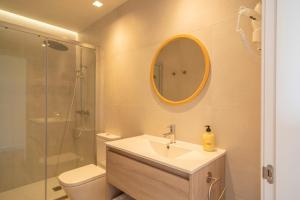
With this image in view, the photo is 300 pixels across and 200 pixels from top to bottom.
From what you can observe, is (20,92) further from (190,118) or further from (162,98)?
(190,118)

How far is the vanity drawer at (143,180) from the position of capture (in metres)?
1.06

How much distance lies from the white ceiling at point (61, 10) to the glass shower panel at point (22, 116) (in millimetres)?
385

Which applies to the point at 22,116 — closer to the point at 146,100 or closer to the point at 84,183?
the point at 84,183

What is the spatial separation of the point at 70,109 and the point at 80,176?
4.14 ft

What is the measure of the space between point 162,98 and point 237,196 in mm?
1024

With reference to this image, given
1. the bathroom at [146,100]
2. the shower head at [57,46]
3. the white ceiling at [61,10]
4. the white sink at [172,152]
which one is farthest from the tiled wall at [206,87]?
the shower head at [57,46]

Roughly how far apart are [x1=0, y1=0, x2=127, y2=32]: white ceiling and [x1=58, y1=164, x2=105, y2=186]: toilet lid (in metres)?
2.11

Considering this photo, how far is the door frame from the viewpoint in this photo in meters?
0.68

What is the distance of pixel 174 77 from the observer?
5.59ft

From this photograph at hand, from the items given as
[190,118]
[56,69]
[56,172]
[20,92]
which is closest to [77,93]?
[56,69]

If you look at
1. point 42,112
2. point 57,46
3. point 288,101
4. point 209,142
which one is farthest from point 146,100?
point 57,46

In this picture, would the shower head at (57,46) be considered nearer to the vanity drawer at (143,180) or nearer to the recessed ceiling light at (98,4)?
the recessed ceiling light at (98,4)

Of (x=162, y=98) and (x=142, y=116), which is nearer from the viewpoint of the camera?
(x=162, y=98)

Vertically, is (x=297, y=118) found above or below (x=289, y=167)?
above
